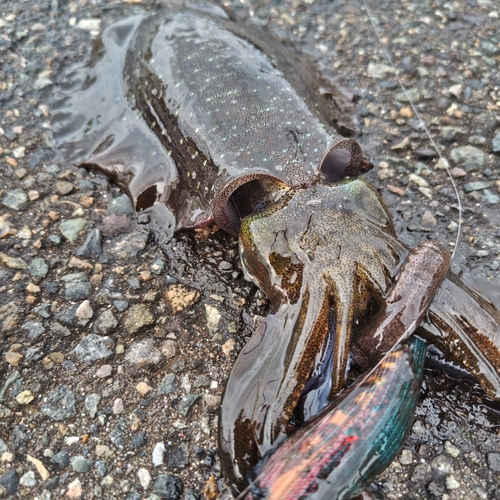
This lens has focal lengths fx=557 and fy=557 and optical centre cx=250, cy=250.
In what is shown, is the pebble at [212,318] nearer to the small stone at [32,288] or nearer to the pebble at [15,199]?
the small stone at [32,288]


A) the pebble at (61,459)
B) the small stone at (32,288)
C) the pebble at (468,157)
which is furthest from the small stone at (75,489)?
the pebble at (468,157)

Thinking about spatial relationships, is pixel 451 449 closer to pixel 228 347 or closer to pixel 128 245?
pixel 228 347

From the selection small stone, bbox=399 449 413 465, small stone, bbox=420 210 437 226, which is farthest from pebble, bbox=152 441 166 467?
small stone, bbox=420 210 437 226

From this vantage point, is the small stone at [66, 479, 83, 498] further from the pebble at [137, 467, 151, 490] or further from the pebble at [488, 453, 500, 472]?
the pebble at [488, 453, 500, 472]

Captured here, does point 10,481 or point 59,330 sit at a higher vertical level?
point 59,330

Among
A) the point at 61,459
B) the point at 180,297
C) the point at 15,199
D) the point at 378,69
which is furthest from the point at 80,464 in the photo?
the point at 378,69

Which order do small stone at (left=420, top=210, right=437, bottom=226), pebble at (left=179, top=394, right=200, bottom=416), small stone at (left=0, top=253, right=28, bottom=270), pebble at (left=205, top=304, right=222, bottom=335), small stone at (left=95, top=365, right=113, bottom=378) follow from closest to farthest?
pebble at (left=179, top=394, right=200, bottom=416) → small stone at (left=95, top=365, right=113, bottom=378) → pebble at (left=205, top=304, right=222, bottom=335) → small stone at (left=0, top=253, right=28, bottom=270) → small stone at (left=420, top=210, right=437, bottom=226)

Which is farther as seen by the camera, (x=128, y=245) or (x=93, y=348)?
(x=128, y=245)

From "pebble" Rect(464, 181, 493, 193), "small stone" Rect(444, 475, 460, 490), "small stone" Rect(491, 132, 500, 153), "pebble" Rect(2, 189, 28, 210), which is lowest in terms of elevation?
"small stone" Rect(444, 475, 460, 490)
